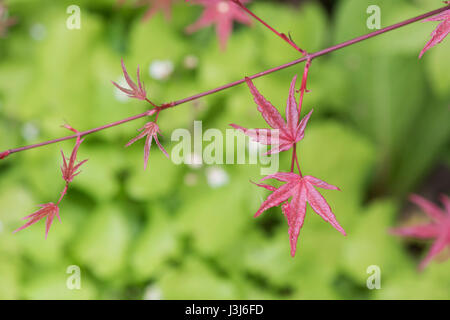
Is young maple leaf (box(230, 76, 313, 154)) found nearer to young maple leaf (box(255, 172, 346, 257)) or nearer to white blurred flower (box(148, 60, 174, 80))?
young maple leaf (box(255, 172, 346, 257))

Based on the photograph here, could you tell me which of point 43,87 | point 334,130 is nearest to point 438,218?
point 334,130

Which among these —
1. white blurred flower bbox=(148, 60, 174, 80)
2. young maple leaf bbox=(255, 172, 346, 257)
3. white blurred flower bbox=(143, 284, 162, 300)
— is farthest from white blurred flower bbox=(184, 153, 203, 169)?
young maple leaf bbox=(255, 172, 346, 257)

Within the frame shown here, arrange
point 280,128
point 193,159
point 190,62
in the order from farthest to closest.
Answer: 1. point 190,62
2. point 193,159
3. point 280,128

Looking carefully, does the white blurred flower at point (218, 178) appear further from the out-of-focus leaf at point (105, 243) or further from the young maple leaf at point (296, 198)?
the young maple leaf at point (296, 198)

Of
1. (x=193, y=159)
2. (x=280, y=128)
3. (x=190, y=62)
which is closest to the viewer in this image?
(x=280, y=128)

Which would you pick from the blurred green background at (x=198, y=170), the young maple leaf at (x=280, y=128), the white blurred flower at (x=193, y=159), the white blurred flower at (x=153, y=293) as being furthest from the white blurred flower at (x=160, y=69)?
the young maple leaf at (x=280, y=128)

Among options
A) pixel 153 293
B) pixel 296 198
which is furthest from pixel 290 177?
pixel 153 293

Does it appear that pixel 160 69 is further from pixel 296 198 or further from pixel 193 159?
pixel 296 198
